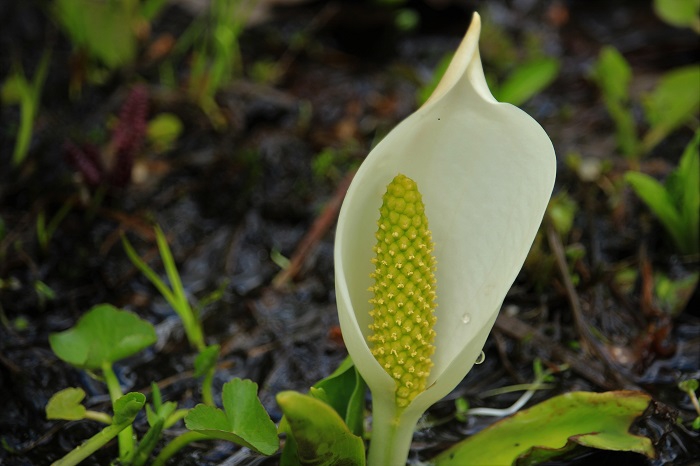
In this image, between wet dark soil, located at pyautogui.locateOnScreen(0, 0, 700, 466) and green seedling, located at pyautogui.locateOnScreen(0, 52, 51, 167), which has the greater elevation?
green seedling, located at pyautogui.locateOnScreen(0, 52, 51, 167)

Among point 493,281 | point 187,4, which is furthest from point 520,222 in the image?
point 187,4

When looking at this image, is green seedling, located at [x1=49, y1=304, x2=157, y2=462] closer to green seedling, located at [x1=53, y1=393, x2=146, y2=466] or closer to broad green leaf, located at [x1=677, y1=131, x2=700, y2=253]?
green seedling, located at [x1=53, y1=393, x2=146, y2=466]

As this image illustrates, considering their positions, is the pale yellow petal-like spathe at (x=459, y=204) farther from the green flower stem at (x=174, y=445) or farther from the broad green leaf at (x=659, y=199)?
the broad green leaf at (x=659, y=199)

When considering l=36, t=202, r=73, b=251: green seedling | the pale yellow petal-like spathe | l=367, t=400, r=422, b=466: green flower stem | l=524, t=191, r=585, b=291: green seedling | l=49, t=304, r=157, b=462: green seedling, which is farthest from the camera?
l=36, t=202, r=73, b=251: green seedling

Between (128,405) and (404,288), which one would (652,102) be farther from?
(128,405)

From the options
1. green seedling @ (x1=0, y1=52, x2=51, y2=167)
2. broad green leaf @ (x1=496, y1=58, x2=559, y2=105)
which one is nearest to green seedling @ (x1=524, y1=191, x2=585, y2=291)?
broad green leaf @ (x1=496, y1=58, x2=559, y2=105)

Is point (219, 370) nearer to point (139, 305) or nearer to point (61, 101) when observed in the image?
point (139, 305)
